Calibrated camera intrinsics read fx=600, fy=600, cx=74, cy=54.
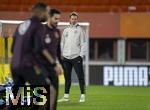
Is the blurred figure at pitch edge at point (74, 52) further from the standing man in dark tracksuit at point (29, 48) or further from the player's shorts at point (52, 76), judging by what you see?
the standing man in dark tracksuit at point (29, 48)

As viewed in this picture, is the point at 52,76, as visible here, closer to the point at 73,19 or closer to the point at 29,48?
the point at 29,48

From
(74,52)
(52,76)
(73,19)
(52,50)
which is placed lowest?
(52,76)

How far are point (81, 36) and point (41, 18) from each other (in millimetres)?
4939

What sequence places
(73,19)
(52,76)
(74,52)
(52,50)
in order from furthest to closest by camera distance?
(74,52) → (73,19) → (52,50) → (52,76)

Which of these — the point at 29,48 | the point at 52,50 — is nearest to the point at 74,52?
the point at 52,50

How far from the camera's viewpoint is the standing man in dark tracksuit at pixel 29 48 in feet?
27.2

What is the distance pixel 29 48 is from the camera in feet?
27.3

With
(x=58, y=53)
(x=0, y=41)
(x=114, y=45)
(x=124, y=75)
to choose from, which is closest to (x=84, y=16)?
(x=114, y=45)

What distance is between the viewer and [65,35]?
13633 mm

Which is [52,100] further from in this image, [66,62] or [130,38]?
[130,38]

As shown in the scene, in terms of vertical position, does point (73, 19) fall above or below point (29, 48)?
above

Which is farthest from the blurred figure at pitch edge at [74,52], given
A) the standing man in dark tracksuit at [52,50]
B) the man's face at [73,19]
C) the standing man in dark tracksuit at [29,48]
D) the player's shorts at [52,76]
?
the standing man in dark tracksuit at [29,48]

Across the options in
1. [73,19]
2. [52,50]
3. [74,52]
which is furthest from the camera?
[74,52]

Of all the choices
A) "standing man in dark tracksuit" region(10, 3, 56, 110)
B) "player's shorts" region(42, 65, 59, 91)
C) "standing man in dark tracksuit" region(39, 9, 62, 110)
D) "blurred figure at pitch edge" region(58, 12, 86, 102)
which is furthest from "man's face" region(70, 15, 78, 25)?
"standing man in dark tracksuit" region(10, 3, 56, 110)
